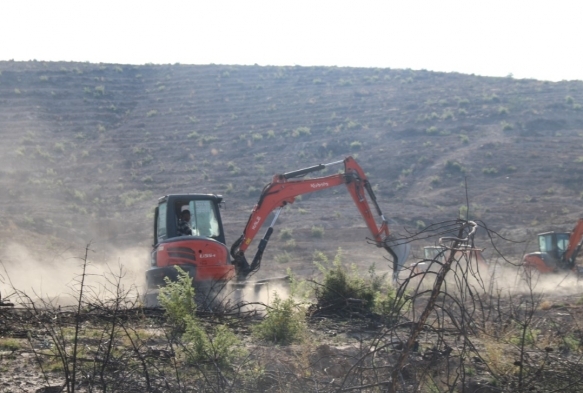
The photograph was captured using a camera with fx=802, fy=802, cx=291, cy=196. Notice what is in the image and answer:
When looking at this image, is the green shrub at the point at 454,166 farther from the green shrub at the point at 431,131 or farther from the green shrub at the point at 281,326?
the green shrub at the point at 281,326

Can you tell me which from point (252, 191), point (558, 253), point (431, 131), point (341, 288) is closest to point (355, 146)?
point (431, 131)

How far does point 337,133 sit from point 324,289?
131 feet

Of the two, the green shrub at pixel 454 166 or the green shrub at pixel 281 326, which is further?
the green shrub at pixel 454 166

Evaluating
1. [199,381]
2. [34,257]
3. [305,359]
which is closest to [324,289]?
[305,359]

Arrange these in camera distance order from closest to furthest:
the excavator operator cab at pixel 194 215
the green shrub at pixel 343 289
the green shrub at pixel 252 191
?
the green shrub at pixel 343 289 → the excavator operator cab at pixel 194 215 → the green shrub at pixel 252 191

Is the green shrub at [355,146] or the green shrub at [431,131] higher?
the green shrub at [431,131]

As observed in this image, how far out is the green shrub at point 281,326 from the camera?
11.1m

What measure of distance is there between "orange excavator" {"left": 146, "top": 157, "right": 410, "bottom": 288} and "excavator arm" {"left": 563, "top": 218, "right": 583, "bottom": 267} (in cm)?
900

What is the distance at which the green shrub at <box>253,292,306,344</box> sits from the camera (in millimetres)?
11133

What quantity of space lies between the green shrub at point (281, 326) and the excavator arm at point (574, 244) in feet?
57.9

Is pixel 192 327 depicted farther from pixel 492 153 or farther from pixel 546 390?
pixel 492 153

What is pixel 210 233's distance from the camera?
60.0 ft

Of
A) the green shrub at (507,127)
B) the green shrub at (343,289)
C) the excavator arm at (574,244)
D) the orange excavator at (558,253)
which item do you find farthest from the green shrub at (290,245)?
the green shrub at (507,127)

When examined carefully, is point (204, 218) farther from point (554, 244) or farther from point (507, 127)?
point (507, 127)
